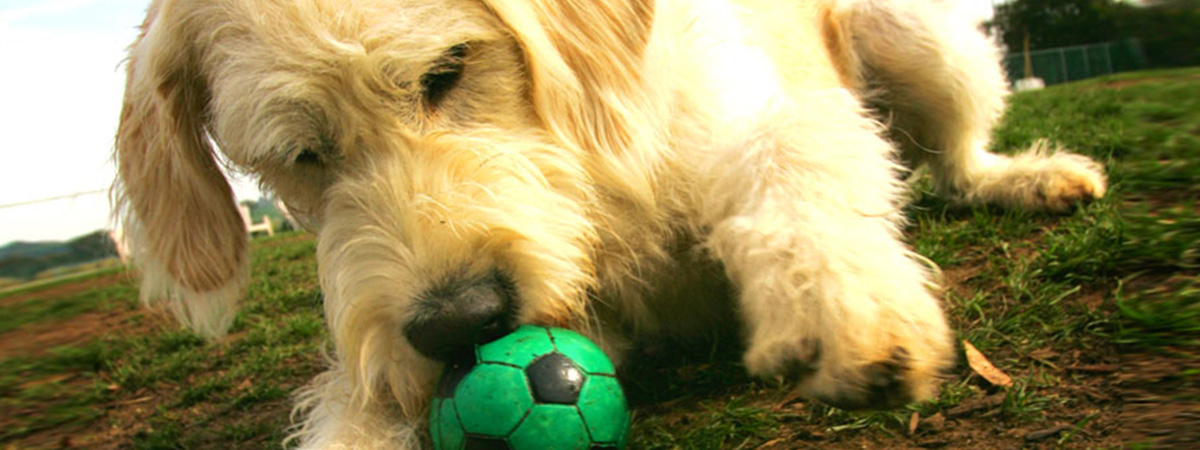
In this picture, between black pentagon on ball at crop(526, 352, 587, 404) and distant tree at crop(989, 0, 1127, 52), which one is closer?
black pentagon on ball at crop(526, 352, 587, 404)

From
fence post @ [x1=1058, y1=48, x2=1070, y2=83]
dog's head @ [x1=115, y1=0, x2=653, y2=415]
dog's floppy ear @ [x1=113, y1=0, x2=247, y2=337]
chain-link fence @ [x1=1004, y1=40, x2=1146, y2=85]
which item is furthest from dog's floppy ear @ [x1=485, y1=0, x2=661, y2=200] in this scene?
fence post @ [x1=1058, y1=48, x2=1070, y2=83]

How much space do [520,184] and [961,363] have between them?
1183mm

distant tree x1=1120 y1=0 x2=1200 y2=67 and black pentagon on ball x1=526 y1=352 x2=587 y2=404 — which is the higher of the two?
distant tree x1=1120 y1=0 x2=1200 y2=67

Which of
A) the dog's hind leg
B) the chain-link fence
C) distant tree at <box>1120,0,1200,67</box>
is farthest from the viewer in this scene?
the chain-link fence

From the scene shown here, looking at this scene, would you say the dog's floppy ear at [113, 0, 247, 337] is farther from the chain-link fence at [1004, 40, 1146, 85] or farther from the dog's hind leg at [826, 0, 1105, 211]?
the chain-link fence at [1004, 40, 1146, 85]

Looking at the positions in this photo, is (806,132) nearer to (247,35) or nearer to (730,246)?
(730,246)

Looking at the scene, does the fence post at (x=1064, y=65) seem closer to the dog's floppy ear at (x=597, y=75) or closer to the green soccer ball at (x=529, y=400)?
the dog's floppy ear at (x=597, y=75)

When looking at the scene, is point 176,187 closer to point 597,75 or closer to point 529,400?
point 597,75

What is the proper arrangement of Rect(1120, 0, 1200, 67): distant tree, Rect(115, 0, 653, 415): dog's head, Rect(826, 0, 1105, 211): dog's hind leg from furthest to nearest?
Rect(826, 0, 1105, 211): dog's hind leg, Rect(115, 0, 653, 415): dog's head, Rect(1120, 0, 1200, 67): distant tree

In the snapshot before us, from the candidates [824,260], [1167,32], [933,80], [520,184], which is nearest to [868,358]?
[824,260]

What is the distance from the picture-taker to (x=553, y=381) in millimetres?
1740

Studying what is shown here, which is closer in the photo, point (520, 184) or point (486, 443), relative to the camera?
point (486, 443)

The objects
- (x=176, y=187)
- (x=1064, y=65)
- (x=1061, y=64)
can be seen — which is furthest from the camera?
(x=1061, y=64)

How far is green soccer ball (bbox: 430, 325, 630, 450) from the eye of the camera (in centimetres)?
170
